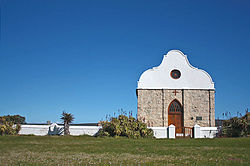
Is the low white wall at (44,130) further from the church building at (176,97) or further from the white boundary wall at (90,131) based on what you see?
the church building at (176,97)

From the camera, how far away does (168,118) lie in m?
25.0

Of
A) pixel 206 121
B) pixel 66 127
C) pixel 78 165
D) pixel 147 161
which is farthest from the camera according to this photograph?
pixel 206 121

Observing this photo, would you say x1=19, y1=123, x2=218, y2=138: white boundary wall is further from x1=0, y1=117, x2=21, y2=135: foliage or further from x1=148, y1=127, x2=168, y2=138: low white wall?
x1=0, y1=117, x2=21, y2=135: foliage

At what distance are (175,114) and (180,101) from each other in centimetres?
122

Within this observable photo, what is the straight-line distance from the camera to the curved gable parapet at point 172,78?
25344 mm

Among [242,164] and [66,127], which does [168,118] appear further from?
[242,164]

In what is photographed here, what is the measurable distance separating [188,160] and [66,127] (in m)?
13.7

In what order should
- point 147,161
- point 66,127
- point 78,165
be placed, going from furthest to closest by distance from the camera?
point 66,127
point 147,161
point 78,165

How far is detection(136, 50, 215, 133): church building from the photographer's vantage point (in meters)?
24.8

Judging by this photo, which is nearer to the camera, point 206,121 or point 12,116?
point 206,121

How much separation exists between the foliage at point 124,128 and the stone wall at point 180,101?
370 cm

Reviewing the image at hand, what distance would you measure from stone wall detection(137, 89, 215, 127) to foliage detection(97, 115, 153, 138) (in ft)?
12.1

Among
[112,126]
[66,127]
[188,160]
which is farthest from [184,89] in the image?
[188,160]

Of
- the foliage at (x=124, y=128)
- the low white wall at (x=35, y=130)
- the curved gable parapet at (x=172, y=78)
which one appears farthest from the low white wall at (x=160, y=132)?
the low white wall at (x=35, y=130)
